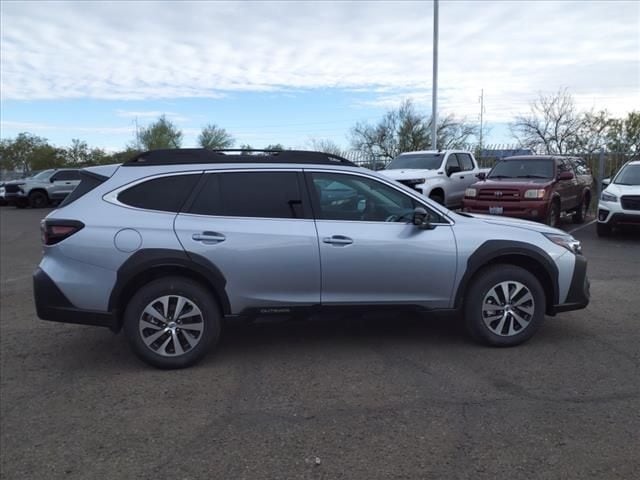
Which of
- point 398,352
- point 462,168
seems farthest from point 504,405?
point 462,168

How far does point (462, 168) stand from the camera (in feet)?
50.5

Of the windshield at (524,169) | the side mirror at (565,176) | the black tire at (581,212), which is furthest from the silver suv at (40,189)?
the side mirror at (565,176)

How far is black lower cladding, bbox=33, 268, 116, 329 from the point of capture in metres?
4.71

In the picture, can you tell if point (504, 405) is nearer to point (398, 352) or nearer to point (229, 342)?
point (398, 352)

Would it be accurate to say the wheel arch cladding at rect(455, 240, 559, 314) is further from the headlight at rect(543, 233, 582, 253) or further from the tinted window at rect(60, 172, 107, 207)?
the tinted window at rect(60, 172, 107, 207)

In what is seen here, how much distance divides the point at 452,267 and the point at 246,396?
6.81ft

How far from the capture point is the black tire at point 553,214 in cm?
1240

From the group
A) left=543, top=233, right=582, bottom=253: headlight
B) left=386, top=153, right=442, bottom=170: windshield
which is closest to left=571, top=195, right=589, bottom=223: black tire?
left=386, top=153, right=442, bottom=170: windshield

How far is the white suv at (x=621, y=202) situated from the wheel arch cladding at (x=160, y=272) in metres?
9.87

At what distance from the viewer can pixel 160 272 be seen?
15.8 feet

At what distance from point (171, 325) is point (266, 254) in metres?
0.97

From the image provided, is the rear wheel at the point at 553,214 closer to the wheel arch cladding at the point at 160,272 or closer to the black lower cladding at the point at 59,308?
the wheel arch cladding at the point at 160,272

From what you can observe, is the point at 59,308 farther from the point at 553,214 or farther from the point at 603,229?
the point at 603,229

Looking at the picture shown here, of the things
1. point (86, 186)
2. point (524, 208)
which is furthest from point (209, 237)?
point (524, 208)
